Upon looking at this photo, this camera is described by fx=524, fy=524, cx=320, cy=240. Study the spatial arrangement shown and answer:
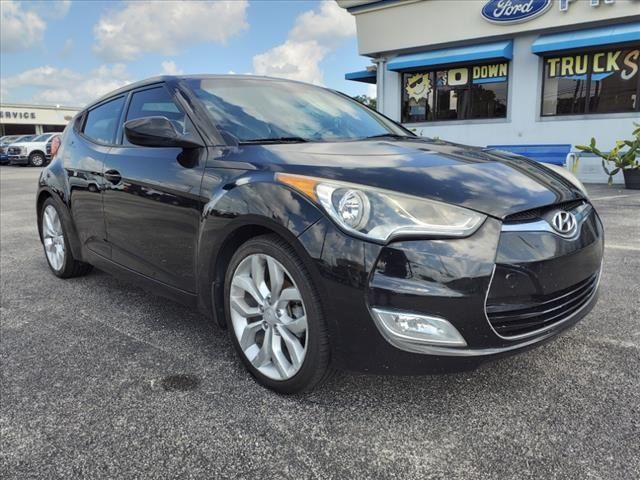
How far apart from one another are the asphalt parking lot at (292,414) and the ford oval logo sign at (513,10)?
11.9 metres

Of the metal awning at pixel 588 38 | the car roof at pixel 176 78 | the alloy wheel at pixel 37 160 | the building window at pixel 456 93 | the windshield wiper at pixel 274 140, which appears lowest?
the alloy wheel at pixel 37 160

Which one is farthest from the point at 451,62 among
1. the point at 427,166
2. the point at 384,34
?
the point at 427,166

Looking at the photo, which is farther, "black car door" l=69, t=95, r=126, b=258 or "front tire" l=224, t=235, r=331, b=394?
"black car door" l=69, t=95, r=126, b=258

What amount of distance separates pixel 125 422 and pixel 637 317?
9.95ft

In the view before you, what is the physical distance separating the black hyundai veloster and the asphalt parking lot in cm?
26

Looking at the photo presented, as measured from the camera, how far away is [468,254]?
1.95m

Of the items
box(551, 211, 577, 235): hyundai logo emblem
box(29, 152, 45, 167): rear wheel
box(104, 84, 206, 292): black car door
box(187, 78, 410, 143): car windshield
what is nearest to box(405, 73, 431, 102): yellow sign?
box(187, 78, 410, 143): car windshield

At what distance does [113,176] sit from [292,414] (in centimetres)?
198

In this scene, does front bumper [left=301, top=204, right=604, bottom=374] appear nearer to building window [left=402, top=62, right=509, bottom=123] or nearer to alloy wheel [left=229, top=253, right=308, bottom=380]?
alloy wheel [left=229, top=253, right=308, bottom=380]

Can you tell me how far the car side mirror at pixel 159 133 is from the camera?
265 cm

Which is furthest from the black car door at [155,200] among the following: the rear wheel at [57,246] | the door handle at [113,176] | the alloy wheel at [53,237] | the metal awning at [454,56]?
the metal awning at [454,56]

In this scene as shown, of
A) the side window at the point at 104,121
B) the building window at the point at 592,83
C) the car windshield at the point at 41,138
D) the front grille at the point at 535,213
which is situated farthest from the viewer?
the car windshield at the point at 41,138

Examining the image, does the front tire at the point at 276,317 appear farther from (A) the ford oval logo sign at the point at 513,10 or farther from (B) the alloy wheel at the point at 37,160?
(B) the alloy wheel at the point at 37,160

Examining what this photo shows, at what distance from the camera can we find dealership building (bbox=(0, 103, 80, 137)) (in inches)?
1969
